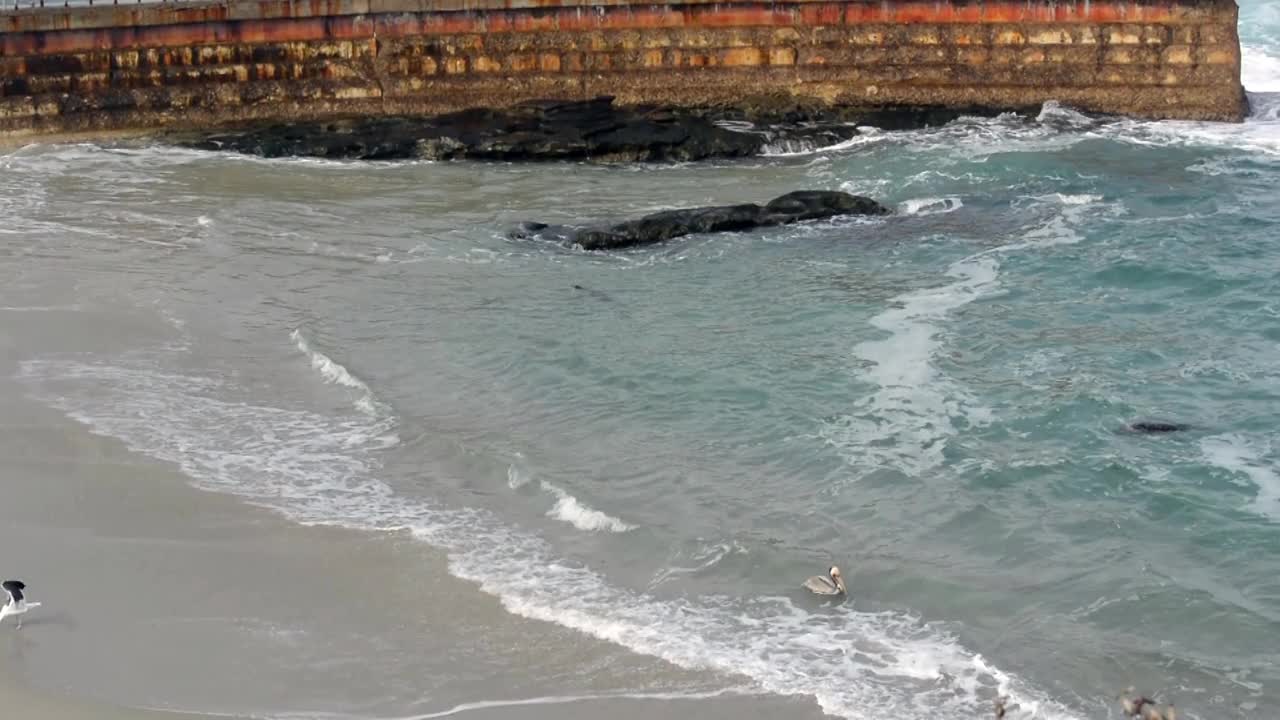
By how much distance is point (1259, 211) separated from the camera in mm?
21000

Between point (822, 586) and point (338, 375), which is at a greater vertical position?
point (338, 375)

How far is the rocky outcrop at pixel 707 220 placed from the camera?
19453 millimetres

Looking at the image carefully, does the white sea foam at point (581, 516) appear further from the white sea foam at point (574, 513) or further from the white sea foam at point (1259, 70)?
the white sea foam at point (1259, 70)

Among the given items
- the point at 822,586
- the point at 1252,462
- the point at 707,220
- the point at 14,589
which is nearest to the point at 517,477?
the point at 822,586

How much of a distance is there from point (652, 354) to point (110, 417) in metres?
4.81

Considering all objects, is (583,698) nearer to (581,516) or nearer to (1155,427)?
(581,516)

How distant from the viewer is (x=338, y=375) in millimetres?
13922

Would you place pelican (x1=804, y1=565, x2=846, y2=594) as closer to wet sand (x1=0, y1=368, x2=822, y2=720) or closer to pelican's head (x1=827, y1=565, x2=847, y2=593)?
pelican's head (x1=827, y1=565, x2=847, y2=593)

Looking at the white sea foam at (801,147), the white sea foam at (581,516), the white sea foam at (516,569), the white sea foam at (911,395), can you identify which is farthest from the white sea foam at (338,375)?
the white sea foam at (801,147)

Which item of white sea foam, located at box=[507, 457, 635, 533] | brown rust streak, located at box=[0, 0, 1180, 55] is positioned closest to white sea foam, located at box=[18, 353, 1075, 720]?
white sea foam, located at box=[507, 457, 635, 533]

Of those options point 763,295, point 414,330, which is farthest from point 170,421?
point 763,295

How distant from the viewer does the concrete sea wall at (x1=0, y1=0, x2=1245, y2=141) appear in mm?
26797

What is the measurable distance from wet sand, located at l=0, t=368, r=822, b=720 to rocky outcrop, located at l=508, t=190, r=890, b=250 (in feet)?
29.7

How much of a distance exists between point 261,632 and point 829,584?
3254 millimetres
